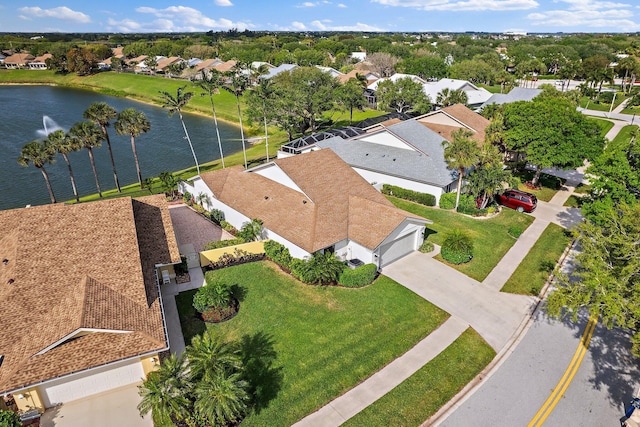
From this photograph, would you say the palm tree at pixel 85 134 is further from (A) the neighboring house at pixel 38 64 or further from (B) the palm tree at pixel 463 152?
(A) the neighboring house at pixel 38 64

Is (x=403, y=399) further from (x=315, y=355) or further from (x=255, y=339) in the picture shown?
(x=255, y=339)

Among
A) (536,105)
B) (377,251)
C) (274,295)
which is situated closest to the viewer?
(274,295)

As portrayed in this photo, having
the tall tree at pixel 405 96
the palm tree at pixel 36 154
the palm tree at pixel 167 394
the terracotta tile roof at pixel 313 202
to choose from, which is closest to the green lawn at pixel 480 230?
the terracotta tile roof at pixel 313 202

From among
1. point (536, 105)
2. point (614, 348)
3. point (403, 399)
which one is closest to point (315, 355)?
point (403, 399)

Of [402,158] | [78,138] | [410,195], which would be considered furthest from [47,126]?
[410,195]

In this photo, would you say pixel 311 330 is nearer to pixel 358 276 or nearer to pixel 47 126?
pixel 358 276
